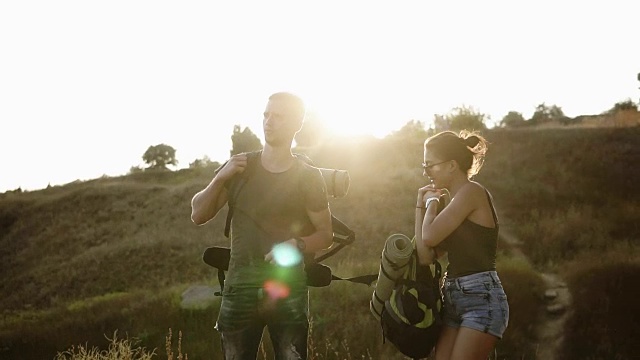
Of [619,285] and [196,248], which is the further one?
[196,248]

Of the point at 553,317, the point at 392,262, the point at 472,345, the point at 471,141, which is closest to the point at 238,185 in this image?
the point at 392,262

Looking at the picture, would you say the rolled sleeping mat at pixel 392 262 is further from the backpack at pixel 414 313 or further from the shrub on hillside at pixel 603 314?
the shrub on hillside at pixel 603 314

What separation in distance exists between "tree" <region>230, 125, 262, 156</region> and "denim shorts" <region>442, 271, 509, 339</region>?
45.7 metres

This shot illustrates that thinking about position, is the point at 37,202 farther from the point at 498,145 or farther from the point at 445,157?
the point at 445,157

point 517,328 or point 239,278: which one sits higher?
point 239,278

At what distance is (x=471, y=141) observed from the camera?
3.89m

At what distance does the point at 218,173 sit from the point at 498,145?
30.8 metres

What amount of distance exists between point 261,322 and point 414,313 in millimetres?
982

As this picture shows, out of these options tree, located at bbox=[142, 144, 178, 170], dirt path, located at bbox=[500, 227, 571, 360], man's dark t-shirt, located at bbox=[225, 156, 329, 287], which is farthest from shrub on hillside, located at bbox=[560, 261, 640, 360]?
tree, located at bbox=[142, 144, 178, 170]

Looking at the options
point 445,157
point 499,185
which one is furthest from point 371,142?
point 445,157

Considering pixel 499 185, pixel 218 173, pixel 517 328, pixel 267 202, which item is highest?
pixel 218 173

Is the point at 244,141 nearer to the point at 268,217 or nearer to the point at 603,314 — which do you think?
the point at 603,314

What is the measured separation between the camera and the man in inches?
132

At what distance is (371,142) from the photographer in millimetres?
38250
